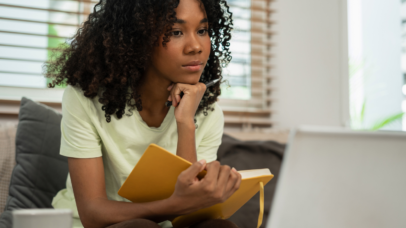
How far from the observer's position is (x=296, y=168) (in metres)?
0.42

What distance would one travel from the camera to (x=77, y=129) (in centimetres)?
96

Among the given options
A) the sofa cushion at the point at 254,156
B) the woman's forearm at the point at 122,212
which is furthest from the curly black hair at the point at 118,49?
the sofa cushion at the point at 254,156

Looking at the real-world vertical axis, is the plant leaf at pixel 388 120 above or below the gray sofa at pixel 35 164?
above

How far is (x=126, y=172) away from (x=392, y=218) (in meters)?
0.73

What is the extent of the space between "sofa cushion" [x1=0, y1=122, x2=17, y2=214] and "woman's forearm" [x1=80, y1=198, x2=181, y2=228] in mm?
556

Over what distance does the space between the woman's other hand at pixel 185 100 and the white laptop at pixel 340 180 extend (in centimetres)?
62

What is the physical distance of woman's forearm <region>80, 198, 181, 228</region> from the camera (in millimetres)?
792

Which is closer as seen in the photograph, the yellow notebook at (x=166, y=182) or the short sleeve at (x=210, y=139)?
the yellow notebook at (x=166, y=182)

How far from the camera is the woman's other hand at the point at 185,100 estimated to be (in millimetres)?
1027

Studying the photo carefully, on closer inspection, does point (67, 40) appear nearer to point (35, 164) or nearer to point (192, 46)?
point (35, 164)

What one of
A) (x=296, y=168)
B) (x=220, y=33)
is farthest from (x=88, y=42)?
(x=296, y=168)

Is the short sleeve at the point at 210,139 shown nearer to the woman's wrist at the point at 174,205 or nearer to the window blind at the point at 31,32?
the woman's wrist at the point at 174,205

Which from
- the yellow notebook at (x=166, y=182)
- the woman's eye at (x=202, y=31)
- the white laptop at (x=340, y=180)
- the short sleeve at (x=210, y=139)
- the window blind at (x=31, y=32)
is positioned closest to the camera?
the white laptop at (x=340, y=180)

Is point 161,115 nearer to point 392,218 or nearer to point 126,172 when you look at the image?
point 126,172
